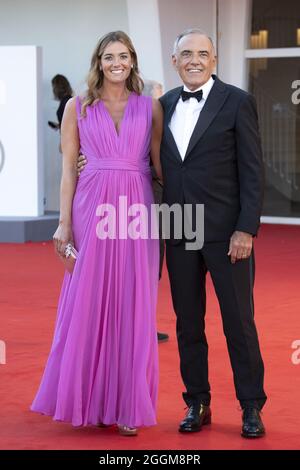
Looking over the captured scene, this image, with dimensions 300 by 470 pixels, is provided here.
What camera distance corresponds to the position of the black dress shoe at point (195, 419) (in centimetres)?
480

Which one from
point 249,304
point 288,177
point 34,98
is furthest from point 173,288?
point 288,177

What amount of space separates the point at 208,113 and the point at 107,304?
99 centimetres

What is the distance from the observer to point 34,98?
12.9 m

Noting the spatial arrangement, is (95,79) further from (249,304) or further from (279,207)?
(279,207)

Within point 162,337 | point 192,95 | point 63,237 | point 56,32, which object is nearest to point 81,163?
point 63,237

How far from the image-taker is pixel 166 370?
6168mm

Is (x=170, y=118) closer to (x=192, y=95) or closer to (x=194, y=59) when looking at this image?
(x=192, y=95)

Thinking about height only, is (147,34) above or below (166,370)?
above

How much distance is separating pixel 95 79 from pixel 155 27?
9441 millimetres

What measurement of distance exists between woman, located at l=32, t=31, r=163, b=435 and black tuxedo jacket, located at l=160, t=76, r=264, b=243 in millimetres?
231

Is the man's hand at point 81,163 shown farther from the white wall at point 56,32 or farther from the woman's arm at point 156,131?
the white wall at point 56,32

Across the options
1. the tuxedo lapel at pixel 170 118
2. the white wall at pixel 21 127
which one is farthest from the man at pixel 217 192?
the white wall at pixel 21 127
